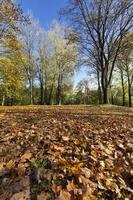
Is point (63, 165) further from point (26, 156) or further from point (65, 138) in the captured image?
point (65, 138)

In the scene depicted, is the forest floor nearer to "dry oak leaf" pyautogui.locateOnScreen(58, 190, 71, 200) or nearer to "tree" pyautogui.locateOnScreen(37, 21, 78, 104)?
"dry oak leaf" pyautogui.locateOnScreen(58, 190, 71, 200)

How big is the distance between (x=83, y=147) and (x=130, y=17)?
19.9 metres

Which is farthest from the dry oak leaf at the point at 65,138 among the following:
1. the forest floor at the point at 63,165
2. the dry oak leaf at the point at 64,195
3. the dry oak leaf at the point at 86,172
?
the dry oak leaf at the point at 64,195

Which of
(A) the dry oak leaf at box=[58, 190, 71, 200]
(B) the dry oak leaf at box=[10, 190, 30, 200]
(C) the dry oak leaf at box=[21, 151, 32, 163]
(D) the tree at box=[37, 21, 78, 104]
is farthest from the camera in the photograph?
(D) the tree at box=[37, 21, 78, 104]

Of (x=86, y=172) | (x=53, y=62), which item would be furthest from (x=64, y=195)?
(x=53, y=62)

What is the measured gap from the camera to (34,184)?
392 cm

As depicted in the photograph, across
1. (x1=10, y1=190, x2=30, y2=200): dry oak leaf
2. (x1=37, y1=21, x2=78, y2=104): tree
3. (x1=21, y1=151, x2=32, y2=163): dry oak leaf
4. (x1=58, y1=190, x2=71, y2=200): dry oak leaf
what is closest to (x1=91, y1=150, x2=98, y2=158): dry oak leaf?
(x1=21, y1=151, x2=32, y2=163): dry oak leaf

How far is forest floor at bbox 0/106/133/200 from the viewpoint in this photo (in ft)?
12.7

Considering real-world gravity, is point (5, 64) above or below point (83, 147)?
above

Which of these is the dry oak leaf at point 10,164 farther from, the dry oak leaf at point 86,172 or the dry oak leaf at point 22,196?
the dry oak leaf at point 86,172

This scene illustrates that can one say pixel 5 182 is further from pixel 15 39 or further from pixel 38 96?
pixel 38 96

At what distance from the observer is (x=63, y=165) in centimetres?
452

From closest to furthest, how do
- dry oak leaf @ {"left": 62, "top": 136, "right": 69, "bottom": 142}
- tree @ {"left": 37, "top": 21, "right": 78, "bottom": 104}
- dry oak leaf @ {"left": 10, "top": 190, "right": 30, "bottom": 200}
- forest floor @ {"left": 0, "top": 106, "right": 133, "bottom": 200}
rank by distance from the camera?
dry oak leaf @ {"left": 10, "top": 190, "right": 30, "bottom": 200} → forest floor @ {"left": 0, "top": 106, "right": 133, "bottom": 200} → dry oak leaf @ {"left": 62, "top": 136, "right": 69, "bottom": 142} → tree @ {"left": 37, "top": 21, "right": 78, "bottom": 104}

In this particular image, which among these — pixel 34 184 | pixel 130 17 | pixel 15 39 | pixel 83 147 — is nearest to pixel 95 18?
pixel 130 17
